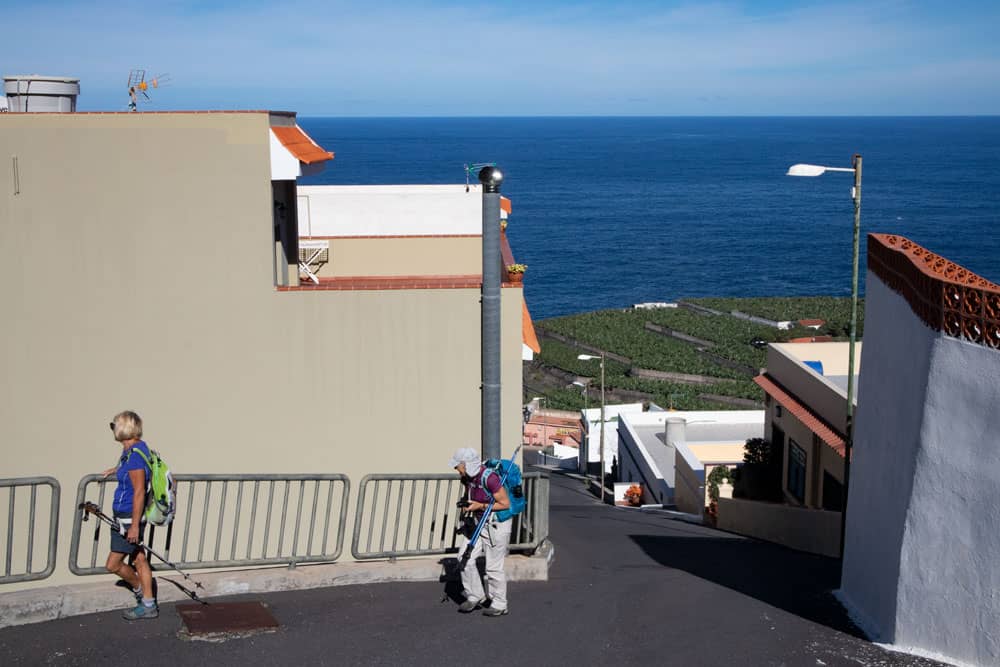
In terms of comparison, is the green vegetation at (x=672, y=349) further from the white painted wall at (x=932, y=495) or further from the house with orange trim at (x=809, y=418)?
the white painted wall at (x=932, y=495)

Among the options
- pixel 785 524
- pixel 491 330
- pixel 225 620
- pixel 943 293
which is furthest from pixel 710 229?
pixel 225 620

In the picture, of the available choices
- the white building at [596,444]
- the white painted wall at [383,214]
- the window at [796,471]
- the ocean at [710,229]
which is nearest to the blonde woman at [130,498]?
the white painted wall at [383,214]

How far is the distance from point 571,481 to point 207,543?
79.2ft

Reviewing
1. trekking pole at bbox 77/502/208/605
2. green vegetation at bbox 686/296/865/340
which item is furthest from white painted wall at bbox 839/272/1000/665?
green vegetation at bbox 686/296/865/340

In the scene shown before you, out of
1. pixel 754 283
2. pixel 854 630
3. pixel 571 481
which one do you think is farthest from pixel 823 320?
pixel 854 630

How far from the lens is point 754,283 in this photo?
98938 millimetres

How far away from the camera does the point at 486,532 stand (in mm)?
8391

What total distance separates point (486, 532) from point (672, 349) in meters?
56.9

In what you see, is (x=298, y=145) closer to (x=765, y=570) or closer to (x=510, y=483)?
(x=510, y=483)

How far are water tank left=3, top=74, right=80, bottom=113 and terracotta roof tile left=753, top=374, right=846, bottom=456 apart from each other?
463 inches

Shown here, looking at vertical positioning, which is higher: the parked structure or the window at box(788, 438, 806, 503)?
the window at box(788, 438, 806, 503)

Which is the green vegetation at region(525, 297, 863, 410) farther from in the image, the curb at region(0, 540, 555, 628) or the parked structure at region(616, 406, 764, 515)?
the curb at region(0, 540, 555, 628)

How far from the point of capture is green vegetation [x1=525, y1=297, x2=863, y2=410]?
53456mm

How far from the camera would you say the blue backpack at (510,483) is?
8.37 m
